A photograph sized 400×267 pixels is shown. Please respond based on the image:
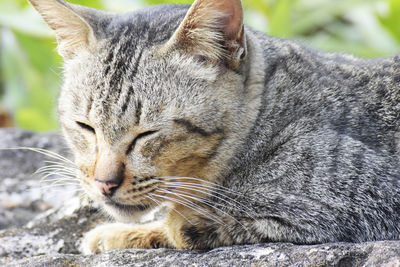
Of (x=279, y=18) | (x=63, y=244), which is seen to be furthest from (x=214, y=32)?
(x=279, y=18)

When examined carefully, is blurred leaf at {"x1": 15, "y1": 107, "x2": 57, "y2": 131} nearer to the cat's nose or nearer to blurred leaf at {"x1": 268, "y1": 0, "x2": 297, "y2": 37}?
blurred leaf at {"x1": 268, "y1": 0, "x2": 297, "y2": 37}

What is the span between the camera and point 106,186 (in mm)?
3016

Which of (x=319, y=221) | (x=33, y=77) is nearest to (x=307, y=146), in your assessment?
(x=319, y=221)

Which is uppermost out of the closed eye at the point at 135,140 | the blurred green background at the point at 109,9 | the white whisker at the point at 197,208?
the blurred green background at the point at 109,9

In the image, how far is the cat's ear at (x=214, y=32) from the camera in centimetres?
306

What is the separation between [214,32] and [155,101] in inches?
19.9

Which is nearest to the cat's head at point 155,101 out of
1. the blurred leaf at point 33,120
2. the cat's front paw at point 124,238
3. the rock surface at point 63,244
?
the cat's front paw at point 124,238

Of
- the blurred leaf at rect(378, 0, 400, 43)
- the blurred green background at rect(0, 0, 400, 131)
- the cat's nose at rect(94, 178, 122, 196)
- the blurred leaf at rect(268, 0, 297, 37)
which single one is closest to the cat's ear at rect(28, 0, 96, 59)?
the cat's nose at rect(94, 178, 122, 196)

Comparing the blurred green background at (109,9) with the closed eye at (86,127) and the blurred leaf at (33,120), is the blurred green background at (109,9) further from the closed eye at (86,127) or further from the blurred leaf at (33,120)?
the closed eye at (86,127)

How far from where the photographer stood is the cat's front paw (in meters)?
3.36

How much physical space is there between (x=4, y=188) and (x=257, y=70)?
235 centimetres

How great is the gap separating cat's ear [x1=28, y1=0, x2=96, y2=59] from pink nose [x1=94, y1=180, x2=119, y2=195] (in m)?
0.87

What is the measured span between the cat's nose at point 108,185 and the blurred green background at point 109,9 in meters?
3.48

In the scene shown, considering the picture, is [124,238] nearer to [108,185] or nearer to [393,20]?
[108,185]
